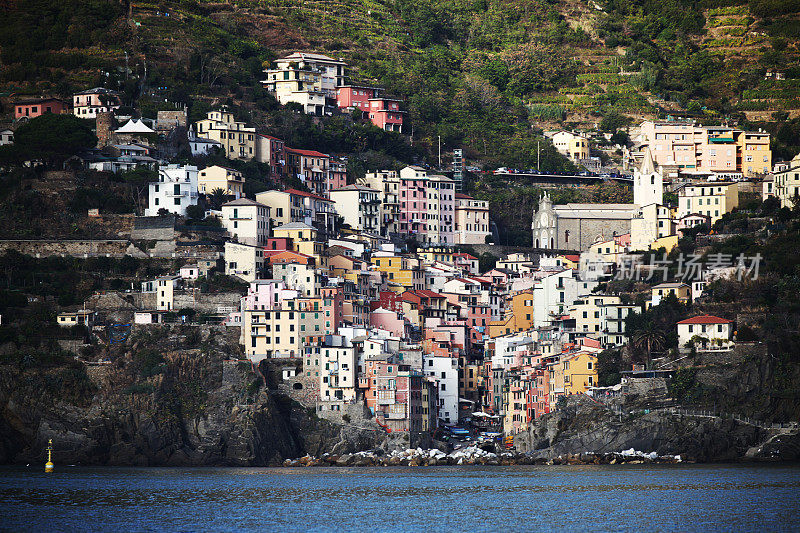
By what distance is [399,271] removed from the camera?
100938 millimetres

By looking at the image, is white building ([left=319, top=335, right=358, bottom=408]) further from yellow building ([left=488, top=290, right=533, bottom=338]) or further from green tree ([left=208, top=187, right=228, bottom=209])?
green tree ([left=208, top=187, right=228, bottom=209])

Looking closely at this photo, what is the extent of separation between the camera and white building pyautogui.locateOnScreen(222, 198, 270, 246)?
3760 inches

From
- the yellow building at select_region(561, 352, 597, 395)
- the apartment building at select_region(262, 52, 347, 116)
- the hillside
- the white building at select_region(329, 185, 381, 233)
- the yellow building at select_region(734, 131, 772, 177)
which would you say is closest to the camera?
the yellow building at select_region(561, 352, 597, 395)

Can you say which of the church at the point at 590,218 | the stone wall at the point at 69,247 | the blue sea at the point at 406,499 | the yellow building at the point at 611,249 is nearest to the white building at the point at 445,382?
the blue sea at the point at 406,499

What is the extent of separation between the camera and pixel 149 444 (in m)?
79.1

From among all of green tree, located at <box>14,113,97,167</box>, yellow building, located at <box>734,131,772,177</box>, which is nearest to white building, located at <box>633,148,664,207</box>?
yellow building, located at <box>734,131,772,177</box>

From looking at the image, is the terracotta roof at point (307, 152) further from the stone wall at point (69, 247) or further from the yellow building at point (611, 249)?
the yellow building at point (611, 249)

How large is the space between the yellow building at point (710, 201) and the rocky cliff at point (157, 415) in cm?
3271

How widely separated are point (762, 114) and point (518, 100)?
23278mm

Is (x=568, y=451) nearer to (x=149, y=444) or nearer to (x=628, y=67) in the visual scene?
(x=149, y=444)

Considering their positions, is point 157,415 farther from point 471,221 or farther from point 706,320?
point 471,221

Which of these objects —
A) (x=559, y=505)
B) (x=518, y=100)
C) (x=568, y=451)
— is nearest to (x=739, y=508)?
(x=559, y=505)

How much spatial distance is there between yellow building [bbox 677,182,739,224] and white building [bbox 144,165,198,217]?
1347 inches

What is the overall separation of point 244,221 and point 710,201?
32613 mm
